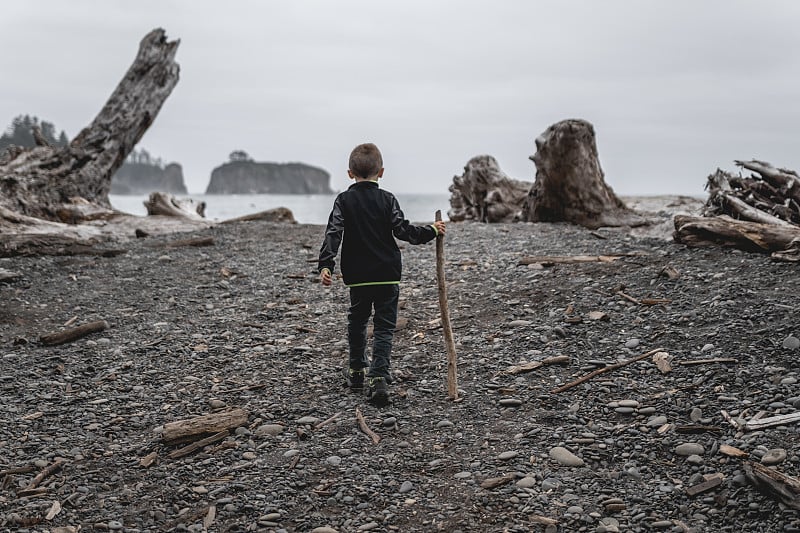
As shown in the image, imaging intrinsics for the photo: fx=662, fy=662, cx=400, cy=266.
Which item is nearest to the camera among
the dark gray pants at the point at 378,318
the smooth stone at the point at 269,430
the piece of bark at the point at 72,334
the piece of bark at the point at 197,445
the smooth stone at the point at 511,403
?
the piece of bark at the point at 197,445

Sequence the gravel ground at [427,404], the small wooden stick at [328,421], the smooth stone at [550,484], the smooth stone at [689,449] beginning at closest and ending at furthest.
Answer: the gravel ground at [427,404]
the smooth stone at [550,484]
the smooth stone at [689,449]
the small wooden stick at [328,421]

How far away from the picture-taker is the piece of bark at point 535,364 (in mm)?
6695

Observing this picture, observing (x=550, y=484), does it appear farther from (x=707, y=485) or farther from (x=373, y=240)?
(x=373, y=240)

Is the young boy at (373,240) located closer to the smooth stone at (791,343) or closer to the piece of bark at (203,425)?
the piece of bark at (203,425)

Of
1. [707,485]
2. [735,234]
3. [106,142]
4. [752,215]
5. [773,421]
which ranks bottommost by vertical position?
[707,485]

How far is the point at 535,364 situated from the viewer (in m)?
6.74

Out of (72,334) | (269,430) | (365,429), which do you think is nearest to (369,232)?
(365,429)

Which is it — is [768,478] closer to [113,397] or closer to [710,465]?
[710,465]

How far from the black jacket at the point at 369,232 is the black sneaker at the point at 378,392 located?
95cm

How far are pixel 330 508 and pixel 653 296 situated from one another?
516cm

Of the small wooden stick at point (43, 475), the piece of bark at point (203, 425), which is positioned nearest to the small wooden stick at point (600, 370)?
the piece of bark at point (203, 425)

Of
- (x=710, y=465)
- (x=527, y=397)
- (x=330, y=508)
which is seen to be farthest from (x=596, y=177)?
(x=330, y=508)

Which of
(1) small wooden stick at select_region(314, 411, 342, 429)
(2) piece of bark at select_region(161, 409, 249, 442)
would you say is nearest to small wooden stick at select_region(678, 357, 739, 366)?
(1) small wooden stick at select_region(314, 411, 342, 429)

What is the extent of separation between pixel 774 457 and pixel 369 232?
3.75 meters
